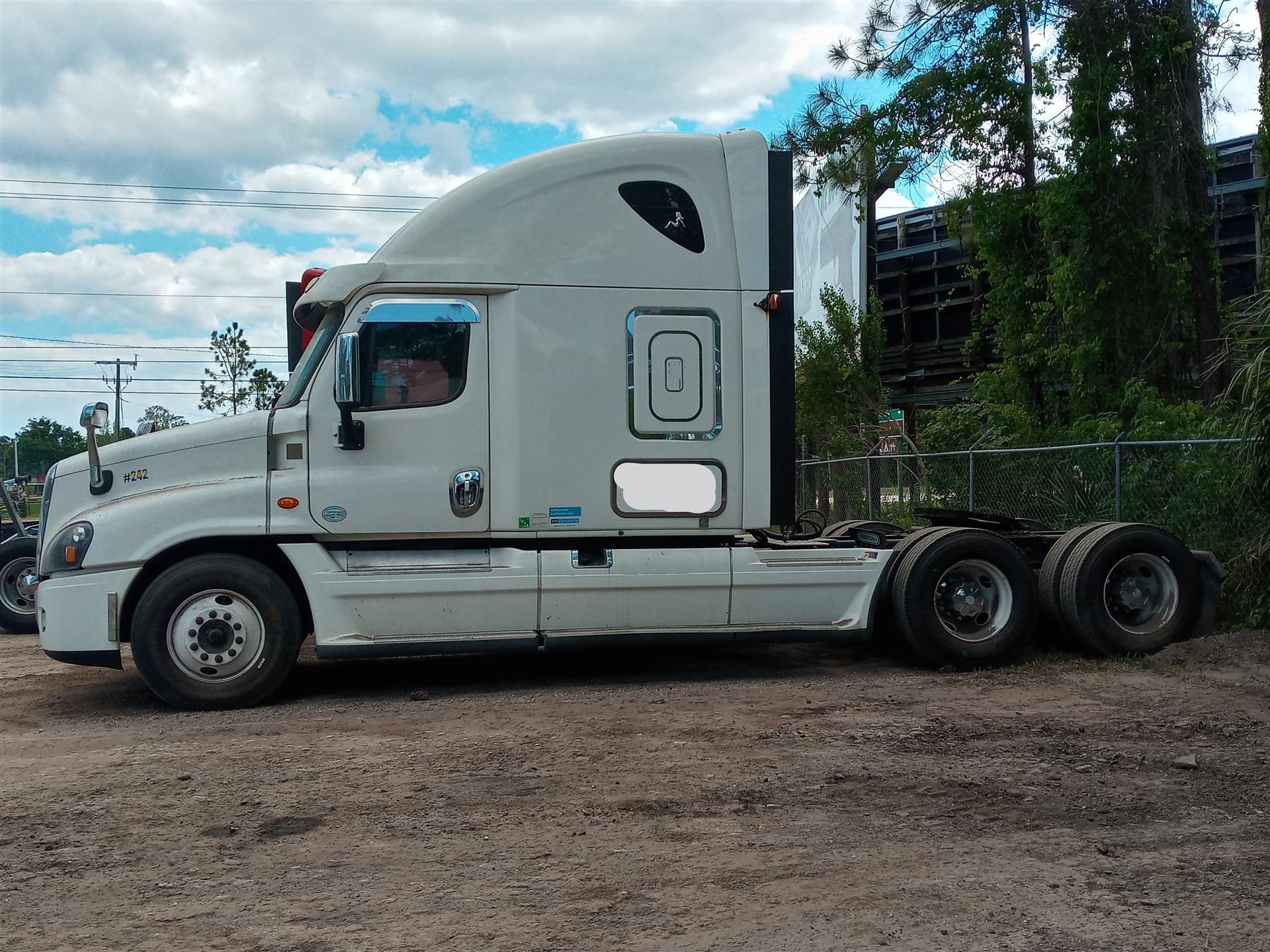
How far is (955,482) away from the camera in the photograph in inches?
575

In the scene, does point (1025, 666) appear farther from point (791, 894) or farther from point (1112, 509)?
point (791, 894)

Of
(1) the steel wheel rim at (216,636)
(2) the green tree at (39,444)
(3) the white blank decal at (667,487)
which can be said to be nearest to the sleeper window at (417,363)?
(3) the white blank decal at (667,487)

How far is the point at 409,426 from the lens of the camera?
25.1ft

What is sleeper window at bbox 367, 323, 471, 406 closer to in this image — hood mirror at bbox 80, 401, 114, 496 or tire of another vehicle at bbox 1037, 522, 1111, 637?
hood mirror at bbox 80, 401, 114, 496

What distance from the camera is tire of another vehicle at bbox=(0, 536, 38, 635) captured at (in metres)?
11.6

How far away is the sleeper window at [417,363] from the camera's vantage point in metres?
7.64

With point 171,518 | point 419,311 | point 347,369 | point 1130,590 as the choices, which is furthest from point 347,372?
point 1130,590

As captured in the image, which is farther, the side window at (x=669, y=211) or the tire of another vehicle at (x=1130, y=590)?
the tire of another vehicle at (x=1130, y=590)

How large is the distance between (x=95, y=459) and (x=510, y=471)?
2733mm

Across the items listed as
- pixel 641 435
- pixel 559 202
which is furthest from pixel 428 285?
pixel 641 435

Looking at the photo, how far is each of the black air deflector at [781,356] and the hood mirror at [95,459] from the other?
4501mm

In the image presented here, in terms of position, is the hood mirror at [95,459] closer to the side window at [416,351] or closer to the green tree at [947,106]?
the side window at [416,351]

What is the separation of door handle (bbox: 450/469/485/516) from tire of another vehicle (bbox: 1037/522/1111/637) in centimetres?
430

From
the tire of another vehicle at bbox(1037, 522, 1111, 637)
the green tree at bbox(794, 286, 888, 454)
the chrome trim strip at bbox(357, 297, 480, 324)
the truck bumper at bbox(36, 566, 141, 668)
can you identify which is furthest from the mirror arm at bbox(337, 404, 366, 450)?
the green tree at bbox(794, 286, 888, 454)
